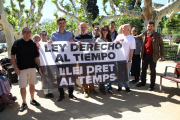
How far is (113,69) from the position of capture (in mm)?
4184

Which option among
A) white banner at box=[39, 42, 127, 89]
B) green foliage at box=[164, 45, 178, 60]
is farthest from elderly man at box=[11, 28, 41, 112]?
green foliage at box=[164, 45, 178, 60]

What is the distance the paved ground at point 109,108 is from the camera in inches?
126

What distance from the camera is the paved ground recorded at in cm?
321

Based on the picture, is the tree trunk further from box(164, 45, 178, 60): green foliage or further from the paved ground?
box(164, 45, 178, 60): green foliage

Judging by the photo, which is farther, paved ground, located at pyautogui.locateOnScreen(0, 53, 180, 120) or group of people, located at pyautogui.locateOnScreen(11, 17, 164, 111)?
group of people, located at pyautogui.locateOnScreen(11, 17, 164, 111)

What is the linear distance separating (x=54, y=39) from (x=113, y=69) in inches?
74.1

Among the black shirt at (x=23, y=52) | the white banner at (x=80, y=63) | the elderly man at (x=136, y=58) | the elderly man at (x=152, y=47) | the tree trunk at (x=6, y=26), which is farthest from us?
the tree trunk at (x=6, y=26)

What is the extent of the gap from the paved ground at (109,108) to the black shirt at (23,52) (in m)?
1.12

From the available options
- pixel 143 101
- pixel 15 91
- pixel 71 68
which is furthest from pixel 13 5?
pixel 143 101

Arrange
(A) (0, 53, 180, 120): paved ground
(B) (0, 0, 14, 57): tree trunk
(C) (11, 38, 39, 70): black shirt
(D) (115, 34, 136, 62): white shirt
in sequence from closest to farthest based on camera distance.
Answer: (A) (0, 53, 180, 120): paved ground → (C) (11, 38, 39, 70): black shirt → (D) (115, 34, 136, 62): white shirt → (B) (0, 0, 14, 57): tree trunk

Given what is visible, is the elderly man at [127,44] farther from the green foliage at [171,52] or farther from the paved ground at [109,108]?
the green foliage at [171,52]

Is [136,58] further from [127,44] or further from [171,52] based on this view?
[171,52]

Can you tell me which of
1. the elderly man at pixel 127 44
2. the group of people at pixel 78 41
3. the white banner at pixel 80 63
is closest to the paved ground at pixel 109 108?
the group of people at pixel 78 41

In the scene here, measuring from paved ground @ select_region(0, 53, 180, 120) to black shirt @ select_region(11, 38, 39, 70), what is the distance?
1124 millimetres
